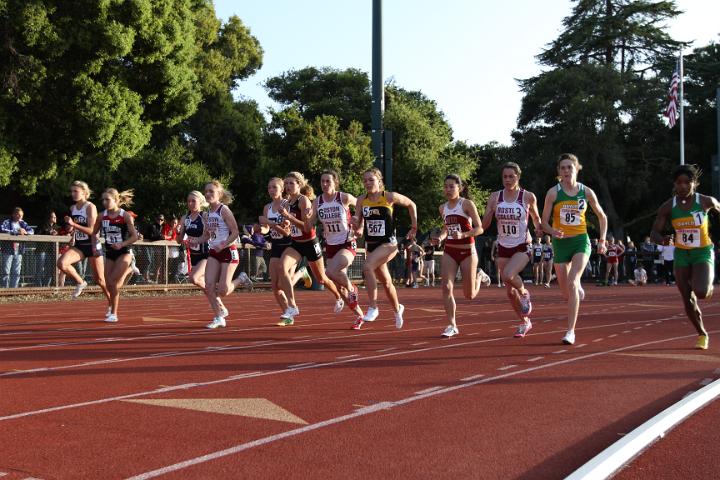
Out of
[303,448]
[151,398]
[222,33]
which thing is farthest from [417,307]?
[222,33]

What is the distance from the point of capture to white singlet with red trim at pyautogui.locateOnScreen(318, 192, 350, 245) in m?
11.6

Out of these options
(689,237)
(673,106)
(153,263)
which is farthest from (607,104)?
(689,237)

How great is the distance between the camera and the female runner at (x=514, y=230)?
1021 cm

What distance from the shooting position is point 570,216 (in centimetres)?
969

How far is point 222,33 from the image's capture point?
4341cm

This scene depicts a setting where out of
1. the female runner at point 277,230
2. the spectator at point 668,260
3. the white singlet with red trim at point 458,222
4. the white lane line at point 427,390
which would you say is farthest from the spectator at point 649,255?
the white lane line at point 427,390

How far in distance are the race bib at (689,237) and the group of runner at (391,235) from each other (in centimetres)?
1

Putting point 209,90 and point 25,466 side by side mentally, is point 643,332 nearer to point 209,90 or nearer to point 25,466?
point 25,466

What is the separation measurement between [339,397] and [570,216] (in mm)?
4658

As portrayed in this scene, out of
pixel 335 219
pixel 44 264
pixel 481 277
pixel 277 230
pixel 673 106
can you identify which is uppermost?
pixel 673 106

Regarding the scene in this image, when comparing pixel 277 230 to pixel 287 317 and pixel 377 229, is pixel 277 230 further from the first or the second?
pixel 377 229

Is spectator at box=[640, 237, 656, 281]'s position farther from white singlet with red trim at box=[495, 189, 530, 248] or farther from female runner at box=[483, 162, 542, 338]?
white singlet with red trim at box=[495, 189, 530, 248]

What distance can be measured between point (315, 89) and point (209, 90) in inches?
966

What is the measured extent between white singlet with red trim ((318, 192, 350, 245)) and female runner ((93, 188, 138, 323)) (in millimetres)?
2914
